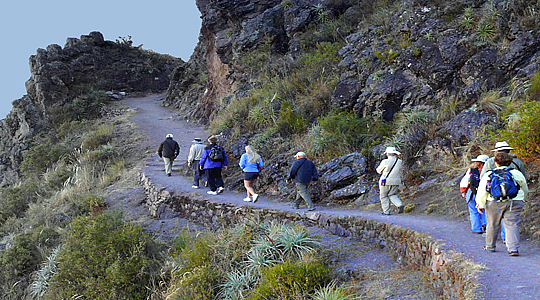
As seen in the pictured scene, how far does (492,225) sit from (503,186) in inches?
22.3

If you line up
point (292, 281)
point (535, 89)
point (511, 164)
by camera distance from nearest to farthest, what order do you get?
point (292, 281) < point (511, 164) < point (535, 89)

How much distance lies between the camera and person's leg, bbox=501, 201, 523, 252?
4.94m

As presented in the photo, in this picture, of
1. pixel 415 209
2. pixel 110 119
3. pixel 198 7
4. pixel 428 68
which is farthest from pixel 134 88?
pixel 415 209

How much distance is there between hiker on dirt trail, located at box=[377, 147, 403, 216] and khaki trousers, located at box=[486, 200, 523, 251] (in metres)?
2.58

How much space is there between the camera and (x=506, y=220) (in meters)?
5.02

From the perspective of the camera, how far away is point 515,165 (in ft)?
18.2

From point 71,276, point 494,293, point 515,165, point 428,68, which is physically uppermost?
point 428,68

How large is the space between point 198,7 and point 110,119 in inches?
381

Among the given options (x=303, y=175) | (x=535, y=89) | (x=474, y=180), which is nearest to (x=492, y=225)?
(x=474, y=180)

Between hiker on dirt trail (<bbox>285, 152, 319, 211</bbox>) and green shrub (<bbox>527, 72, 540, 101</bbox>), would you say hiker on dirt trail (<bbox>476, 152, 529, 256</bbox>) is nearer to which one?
hiker on dirt trail (<bbox>285, 152, 319, 211</bbox>)

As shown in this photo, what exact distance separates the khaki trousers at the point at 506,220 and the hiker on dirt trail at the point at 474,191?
3.22ft

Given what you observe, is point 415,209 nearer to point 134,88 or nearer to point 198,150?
point 198,150

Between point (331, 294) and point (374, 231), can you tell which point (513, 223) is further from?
point (331, 294)

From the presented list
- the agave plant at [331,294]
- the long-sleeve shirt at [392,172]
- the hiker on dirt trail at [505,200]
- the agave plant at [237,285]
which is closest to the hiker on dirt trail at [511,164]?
the hiker on dirt trail at [505,200]
